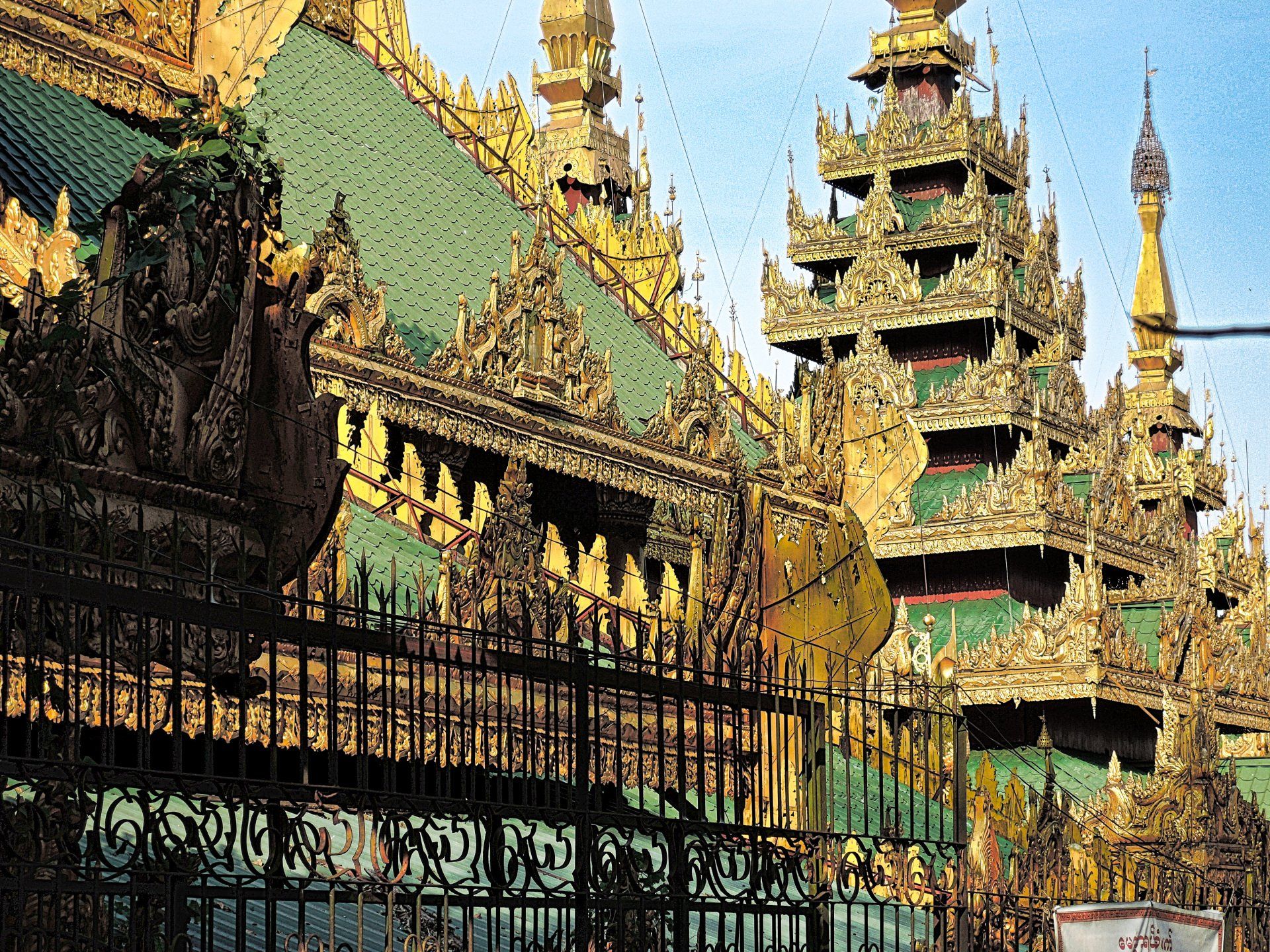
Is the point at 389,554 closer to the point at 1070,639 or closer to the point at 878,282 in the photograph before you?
the point at 1070,639

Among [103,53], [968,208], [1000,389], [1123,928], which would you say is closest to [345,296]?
[103,53]

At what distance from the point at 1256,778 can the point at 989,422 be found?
622cm

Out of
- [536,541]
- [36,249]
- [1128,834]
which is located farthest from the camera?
[1128,834]

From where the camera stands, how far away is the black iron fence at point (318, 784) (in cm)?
748

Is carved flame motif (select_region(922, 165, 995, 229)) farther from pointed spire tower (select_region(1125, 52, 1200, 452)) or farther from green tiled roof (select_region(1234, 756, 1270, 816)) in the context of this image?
pointed spire tower (select_region(1125, 52, 1200, 452))

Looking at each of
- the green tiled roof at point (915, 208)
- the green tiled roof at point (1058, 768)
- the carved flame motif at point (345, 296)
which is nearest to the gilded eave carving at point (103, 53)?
the carved flame motif at point (345, 296)

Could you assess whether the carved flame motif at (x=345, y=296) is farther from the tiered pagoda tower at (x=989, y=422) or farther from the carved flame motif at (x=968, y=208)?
the carved flame motif at (x=968, y=208)

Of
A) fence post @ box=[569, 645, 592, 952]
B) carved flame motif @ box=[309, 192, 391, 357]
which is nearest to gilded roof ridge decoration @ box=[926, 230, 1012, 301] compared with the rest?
carved flame motif @ box=[309, 192, 391, 357]

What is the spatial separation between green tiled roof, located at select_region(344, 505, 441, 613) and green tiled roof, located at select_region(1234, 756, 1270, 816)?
19.2 m

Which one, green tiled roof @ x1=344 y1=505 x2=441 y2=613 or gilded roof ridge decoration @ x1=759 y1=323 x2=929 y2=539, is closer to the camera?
green tiled roof @ x1=344 y1=505 x2=441 y2=613

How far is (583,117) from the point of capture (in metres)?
29.7

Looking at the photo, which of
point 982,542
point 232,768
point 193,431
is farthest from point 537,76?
point 193,431

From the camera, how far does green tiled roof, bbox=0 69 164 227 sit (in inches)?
563

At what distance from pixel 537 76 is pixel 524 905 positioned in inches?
829
